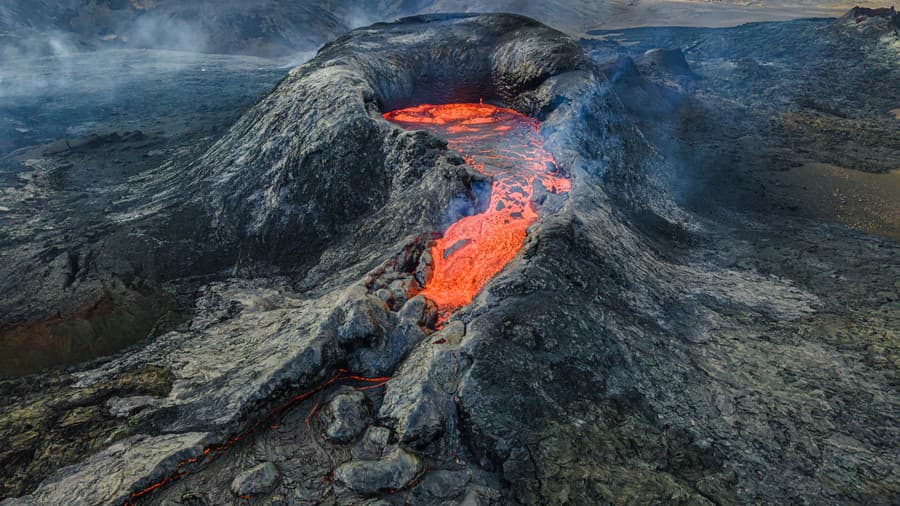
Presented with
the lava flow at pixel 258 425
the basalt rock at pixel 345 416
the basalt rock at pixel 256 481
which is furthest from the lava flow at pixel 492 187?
the basalt rock at pixel 256 481

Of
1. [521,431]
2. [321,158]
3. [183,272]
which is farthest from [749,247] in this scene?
[183,272]

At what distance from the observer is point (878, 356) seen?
5.35 meters

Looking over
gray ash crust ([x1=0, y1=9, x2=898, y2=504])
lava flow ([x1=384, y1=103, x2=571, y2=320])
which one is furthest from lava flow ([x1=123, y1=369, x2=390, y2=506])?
lava flow ([x1=384, y1=103, x2=571, y2=320])

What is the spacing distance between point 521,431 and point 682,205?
741cm

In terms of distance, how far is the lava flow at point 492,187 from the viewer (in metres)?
5.86

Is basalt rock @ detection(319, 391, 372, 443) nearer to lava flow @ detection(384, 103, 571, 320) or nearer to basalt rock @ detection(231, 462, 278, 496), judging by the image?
basalt rock @ detection(231, 462, 278, 496)

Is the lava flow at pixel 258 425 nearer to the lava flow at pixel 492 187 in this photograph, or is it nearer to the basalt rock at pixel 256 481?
the basalt rock at pixel 256 481

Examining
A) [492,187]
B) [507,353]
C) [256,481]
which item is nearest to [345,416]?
[256,481]

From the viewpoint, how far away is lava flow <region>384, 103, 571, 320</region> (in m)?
5.86

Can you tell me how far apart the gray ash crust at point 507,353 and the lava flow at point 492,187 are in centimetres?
31

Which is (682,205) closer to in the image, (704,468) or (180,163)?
(704,468)

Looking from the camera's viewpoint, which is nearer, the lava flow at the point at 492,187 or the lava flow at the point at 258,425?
the lava flow at the point at 258,425

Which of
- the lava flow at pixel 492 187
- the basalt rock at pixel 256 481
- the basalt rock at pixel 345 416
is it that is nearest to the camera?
the basalt rock at pixel 256 481

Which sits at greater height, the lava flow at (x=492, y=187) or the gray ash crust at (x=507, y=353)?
the lava flow at (x=492, y=187)
